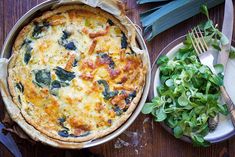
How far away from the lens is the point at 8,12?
6.23ft

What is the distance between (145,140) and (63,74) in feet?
1.40

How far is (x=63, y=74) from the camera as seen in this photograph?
70.1 inches

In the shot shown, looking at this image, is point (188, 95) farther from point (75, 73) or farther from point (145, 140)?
point (75, 73)

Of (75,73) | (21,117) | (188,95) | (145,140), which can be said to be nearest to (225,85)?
(188,95)

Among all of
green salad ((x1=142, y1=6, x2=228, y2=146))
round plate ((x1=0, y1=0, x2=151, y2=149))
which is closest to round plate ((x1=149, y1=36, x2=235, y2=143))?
green salad ((x1=142, y1=6, x2=228, y2=146))

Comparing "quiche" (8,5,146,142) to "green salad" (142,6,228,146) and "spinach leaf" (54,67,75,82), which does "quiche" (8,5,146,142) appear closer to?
"spinach leaf" (54,67,75,82)

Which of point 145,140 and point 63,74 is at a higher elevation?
point 63,74

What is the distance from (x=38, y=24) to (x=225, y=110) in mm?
755

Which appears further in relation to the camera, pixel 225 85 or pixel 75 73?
pixel 225 85

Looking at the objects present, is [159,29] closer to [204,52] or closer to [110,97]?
[204,52]

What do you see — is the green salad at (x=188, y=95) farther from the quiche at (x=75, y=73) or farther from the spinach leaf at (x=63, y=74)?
the spinach leaf at (x=63, y=74)

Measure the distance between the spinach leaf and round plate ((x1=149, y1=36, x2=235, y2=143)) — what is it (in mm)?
322

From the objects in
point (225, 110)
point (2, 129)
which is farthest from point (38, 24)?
point (225, 110)

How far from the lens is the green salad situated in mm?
1859
